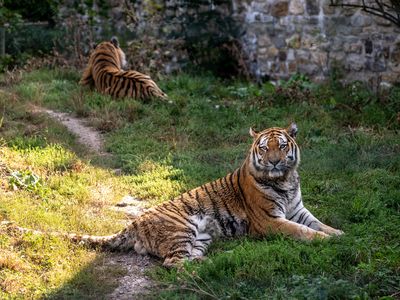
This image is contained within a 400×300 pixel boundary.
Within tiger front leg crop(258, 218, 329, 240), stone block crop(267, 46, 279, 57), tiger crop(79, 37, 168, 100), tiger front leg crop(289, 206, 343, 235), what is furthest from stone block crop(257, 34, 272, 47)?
tiger front leg crop(258, 218, 329, 240)

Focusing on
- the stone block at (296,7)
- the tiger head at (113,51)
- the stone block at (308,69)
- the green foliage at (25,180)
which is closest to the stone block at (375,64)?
the stone block at (308,69)

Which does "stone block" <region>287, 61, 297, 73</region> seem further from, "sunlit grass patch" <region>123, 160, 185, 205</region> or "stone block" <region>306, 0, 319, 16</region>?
"sunlit grass patch" <region>123, 160, 185, 205</region>

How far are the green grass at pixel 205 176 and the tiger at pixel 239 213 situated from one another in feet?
0.58

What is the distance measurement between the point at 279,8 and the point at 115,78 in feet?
11.9

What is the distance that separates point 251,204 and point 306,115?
15.4ft

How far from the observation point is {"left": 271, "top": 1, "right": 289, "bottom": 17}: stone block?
1405 cm

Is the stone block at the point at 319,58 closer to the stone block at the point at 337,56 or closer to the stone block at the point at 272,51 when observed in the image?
the stone block at the point at 337,56

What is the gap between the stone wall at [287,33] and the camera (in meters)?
12.8

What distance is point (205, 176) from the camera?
365 inches

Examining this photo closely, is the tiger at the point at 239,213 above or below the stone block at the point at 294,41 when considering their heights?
below

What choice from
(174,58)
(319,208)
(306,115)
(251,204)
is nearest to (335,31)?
(306,115)

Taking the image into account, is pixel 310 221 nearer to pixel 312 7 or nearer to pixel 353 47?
pixel 353 47

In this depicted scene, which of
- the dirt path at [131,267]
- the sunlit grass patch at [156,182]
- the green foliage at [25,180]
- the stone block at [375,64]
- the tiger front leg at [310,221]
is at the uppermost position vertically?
the stone block at [375,64]

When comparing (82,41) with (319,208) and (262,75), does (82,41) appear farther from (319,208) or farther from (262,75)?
(319,208)
